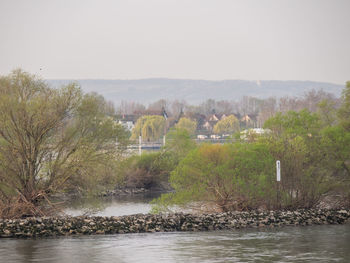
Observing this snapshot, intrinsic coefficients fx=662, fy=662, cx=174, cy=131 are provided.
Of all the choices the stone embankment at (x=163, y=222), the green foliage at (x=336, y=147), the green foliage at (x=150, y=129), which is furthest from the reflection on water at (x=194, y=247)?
the green foliage at (x=150, y=129)

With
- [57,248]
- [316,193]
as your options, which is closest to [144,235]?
[57,248]

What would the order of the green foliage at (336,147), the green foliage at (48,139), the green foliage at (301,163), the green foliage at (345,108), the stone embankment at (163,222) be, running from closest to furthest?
the stone embankment at (163,222)
the green foliage at (48,139)
the green foliage at (301,163)
the green foliage at (336,147)
the green foliage at (345,108)

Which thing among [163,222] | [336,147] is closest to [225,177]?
[163,222]

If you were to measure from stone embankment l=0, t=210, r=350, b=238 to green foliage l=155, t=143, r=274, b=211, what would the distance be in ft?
4.74

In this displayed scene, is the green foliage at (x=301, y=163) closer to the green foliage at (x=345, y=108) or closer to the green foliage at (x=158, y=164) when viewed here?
the green foliage at (x=345, y=108)

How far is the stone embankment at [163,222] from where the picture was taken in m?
27.5

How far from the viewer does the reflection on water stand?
22.0 metres

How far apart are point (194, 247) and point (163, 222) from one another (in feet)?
18.2

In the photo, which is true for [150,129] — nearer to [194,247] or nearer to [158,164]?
[158,164]

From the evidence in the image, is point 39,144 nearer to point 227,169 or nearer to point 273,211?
point 227,169

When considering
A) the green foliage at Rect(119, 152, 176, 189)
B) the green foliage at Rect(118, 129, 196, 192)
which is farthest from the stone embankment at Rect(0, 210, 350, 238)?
the green foliage at Rect(119, 152, 176, 189)

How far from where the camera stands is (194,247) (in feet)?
79.8

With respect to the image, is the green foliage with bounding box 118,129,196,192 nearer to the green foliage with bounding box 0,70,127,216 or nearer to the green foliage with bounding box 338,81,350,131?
the green foliage with bounding box 338,81,350,131

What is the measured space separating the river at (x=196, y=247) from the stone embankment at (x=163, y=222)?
892 mm
